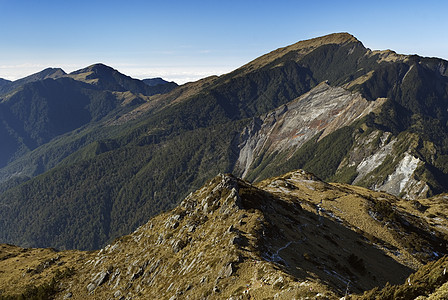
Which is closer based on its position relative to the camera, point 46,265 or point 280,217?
point 280,217

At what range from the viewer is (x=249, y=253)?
4575 centimetres

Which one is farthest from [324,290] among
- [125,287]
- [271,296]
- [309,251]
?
[125,287]

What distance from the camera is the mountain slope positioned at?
137 feet

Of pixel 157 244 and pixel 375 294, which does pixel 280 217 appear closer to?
pixel 157 244

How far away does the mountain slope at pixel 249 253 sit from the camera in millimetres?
41688

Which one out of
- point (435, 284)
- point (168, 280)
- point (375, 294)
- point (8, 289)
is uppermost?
point (435, 284)

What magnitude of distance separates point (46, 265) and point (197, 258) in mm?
59666

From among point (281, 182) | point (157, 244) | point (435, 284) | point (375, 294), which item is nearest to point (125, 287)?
point (157, 244)

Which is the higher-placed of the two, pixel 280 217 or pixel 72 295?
pixel 280 217

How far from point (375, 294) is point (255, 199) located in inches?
1538

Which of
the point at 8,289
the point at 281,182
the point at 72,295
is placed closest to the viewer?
the point at 72,295

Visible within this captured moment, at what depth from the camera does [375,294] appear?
95.9 ft

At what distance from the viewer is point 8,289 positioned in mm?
77000

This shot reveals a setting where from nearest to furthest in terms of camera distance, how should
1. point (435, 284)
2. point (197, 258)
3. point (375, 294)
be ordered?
1. point (435, 284)
2. point (375, 294)
3. point (197, 258)
